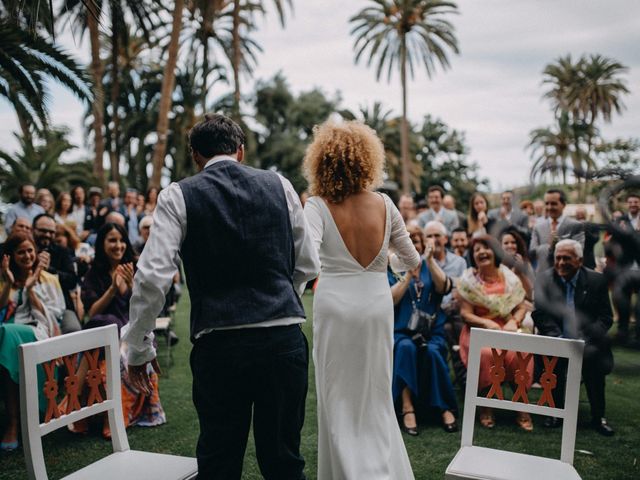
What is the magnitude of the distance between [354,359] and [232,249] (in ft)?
3.82

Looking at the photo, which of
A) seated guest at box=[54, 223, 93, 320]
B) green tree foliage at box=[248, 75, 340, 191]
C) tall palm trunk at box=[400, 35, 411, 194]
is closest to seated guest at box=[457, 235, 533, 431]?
seated guest at box=[54, 223, 93, 320]

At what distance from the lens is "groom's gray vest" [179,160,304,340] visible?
2191 mm

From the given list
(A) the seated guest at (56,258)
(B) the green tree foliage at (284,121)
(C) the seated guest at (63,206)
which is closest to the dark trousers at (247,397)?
(A) the seated guest at (56,258)

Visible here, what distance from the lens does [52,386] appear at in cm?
240

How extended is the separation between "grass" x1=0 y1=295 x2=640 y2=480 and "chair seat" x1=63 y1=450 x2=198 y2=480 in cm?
120

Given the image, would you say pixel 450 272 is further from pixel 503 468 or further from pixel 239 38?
pixel 239 38

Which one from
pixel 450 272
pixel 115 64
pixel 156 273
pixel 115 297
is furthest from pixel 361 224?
pixel 115 64

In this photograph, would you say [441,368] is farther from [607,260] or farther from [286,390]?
[607,260]

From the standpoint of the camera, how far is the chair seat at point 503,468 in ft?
8.00

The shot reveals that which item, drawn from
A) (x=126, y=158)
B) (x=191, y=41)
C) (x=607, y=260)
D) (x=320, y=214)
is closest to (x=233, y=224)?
(x=320, y=214)

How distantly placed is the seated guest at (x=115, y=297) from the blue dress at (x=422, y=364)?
6.17 feet

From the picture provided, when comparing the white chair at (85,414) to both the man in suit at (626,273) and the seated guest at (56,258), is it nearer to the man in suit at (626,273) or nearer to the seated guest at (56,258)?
the man in suit at (626,273)

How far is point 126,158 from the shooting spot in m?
28.8

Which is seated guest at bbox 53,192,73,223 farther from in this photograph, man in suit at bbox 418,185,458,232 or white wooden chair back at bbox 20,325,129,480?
white wooden chair back at bbox 20,325,129,480
